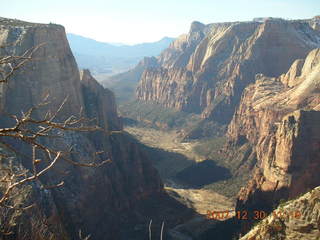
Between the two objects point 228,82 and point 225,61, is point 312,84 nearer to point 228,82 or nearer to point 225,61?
point 228,82

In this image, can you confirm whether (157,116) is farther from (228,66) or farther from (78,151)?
(78,151)
